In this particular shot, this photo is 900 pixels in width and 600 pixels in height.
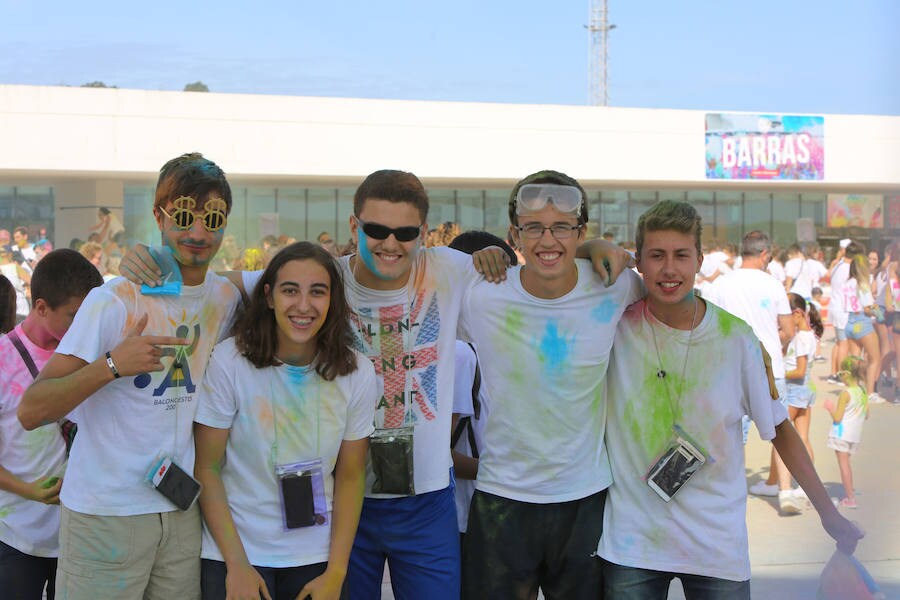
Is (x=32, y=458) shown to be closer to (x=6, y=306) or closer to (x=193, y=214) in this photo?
(x=6, y=306)

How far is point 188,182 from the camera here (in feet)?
9.70

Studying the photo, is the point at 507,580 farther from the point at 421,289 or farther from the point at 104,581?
the point at 104,581

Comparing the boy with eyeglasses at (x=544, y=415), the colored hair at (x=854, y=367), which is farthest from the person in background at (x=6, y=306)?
the colored hair at (x=854, y=367)

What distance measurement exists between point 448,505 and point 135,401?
1169 millimetres

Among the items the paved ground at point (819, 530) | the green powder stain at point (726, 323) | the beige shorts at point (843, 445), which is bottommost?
the paved ground at point (819, 530)

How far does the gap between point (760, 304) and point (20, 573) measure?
18.9 feet

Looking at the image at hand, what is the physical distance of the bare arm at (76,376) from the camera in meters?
2.67

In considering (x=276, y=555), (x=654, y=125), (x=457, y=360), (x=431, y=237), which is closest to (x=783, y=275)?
(x=431, y=237)

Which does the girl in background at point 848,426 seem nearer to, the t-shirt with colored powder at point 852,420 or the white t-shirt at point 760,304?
the t-shirt with colored powder at point 852,420

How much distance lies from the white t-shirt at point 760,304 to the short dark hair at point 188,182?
206 inches

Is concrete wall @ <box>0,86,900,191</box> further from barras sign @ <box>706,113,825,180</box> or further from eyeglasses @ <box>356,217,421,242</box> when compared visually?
eyeglasses @ <box>356,217,421,242</box>

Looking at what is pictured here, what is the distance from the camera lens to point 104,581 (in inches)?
108

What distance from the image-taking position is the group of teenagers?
2812mm

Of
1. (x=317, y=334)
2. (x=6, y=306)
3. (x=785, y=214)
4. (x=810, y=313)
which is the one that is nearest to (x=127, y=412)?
(x=317, y=334)
